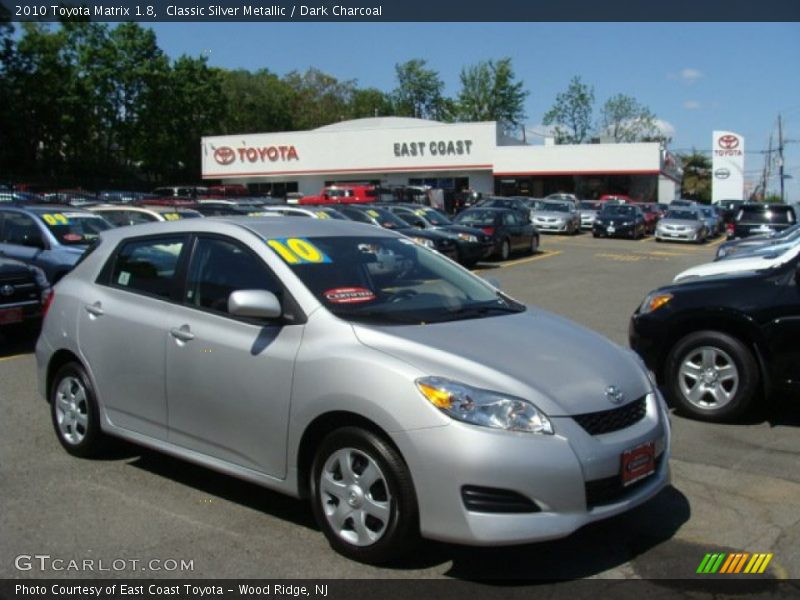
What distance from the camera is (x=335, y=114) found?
316 feet

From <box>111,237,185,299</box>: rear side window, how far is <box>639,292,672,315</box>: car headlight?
4052 millimetres

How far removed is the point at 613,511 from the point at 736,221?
22.0m

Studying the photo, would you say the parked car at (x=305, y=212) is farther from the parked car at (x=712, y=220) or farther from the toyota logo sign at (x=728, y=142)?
the toyota logo sign at (x=728, y=142)

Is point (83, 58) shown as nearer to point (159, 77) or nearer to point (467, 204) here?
point (159, 77)

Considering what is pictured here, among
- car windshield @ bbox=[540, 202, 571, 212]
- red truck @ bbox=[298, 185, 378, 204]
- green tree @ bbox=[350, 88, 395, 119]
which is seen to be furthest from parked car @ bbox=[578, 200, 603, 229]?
green tree @ bbox=[350, 88, 395, 119]

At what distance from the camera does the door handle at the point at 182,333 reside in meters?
4.63

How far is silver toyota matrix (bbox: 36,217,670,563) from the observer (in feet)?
11.8

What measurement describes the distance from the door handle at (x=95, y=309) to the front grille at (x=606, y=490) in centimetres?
330

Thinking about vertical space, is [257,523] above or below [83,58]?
below

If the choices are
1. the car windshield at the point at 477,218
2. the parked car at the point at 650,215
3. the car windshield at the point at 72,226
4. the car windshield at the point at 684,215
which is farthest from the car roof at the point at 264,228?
the parked car at the point at 650,215

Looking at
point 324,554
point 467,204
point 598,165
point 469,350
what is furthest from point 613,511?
point 598,165

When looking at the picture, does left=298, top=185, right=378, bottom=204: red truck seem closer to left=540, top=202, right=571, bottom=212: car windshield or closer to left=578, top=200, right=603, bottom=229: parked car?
left=540, top=202, right=571, bottom=212: car windshield

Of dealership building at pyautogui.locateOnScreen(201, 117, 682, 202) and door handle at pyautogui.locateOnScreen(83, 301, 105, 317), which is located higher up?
dealership building at pyautogui.locateOnScreen(201, 117, 682, 202)

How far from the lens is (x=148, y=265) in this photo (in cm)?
523
